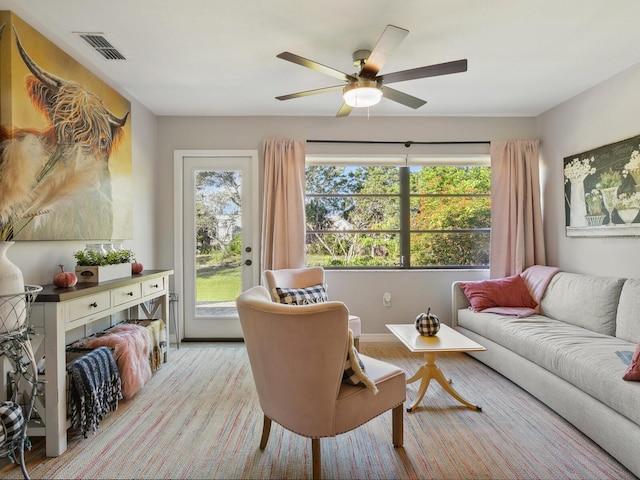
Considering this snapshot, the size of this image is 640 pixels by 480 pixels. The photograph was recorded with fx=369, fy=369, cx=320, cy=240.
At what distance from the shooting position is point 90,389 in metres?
2.21

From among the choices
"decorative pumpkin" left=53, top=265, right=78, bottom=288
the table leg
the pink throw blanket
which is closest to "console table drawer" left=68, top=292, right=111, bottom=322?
"decorative pumpkin" left=53, top=265, right=78, bottom=288

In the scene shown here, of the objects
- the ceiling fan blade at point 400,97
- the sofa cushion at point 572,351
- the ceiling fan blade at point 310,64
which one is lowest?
the sofa cushion at point 572,351

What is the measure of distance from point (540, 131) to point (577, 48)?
5.39 feet

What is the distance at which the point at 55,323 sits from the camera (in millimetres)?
2018

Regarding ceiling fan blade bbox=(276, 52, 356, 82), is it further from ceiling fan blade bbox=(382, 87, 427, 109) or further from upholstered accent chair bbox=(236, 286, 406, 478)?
upholstered accent chair bbox=(236, 286, 406, 478)

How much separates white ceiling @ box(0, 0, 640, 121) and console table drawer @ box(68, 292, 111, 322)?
1.77m

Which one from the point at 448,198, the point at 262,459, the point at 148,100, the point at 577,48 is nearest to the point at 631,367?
the point at 262,459

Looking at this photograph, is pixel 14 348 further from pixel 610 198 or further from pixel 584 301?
pixel 610 198

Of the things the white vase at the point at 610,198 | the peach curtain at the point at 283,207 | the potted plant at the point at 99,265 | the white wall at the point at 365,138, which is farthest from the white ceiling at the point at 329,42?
the potted plant at the point at 99,265

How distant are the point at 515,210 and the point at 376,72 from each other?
262 centimetres

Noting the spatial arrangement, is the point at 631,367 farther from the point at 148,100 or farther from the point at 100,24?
the point at 148,100

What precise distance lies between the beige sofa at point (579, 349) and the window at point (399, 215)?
666 millimetres

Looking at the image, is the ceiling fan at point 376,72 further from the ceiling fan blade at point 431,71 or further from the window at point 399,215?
the window at point 399,215

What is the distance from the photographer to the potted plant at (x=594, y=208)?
3.41 meters
